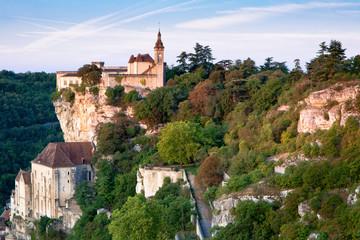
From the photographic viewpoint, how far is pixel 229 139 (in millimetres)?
40094

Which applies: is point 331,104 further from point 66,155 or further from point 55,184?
point 55,184

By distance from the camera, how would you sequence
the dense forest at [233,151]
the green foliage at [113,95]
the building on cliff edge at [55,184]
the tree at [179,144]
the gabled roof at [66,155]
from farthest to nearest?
1. the green foliage at [113,95]
2. the gabled roof at [66,155]
3. the building on cliff edge at [55,184]
4. the tree at [179,144]
5. the dense forest at [233,151]

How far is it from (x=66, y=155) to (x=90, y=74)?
9.60 meters

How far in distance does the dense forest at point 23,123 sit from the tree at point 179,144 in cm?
4050

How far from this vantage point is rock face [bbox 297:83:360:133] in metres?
30.9

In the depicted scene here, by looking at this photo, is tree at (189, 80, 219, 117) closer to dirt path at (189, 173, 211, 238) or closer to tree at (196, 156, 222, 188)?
dirt path at (189, 173, 211, 238)

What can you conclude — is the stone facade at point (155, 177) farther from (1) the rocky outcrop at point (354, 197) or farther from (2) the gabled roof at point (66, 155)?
(1) the rocky outcrop at point (354, 197)

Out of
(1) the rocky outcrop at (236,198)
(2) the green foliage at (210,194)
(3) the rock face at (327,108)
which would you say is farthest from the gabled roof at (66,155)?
(3) the rock face at (327,108)

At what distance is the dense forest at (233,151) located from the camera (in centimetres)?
2612

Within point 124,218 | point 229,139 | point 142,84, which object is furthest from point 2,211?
point 124,218

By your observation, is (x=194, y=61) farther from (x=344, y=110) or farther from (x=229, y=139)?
(x=344, y=110)

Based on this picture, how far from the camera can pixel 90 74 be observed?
5469 centimetres

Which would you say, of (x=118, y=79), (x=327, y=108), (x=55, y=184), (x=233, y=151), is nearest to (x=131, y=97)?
(x=118, y=79)

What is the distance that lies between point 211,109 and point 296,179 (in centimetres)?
2031
